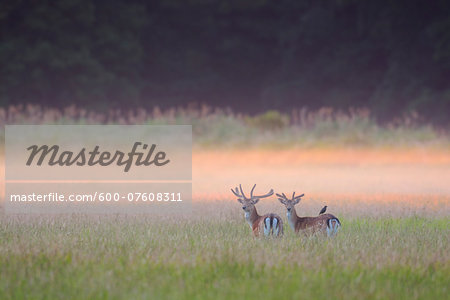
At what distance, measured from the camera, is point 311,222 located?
30.3 feet

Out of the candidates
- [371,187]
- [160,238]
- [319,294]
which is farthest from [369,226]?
[371,187]

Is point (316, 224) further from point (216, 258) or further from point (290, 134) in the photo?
point (290, 134)

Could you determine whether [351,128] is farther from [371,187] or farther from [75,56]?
[75,56]

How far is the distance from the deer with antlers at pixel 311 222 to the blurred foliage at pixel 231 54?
908 inches

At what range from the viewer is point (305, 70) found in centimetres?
3612

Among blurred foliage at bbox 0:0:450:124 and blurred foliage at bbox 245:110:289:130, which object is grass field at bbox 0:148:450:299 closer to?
blurred foliage at bbox 245:110:289:130

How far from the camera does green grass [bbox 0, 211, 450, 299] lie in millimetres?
6520

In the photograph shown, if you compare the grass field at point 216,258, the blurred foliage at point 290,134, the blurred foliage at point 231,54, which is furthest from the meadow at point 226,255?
the blurred foliage at point 231,54

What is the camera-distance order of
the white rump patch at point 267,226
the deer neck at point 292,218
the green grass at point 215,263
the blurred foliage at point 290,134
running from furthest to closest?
1. the blurred foliage at point 290,134
2. the deer neck at point 292,218
3. the white rump patch at point 267,226
4. the green grass at point 215,263

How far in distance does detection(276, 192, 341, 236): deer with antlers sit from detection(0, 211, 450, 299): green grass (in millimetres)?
135

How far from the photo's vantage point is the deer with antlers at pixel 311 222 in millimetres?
9055

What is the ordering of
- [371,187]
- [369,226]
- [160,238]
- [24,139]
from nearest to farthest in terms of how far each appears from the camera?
[160,238] < [369,226] < [371,187] < [24,139]

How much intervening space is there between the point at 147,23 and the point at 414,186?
2227 centimetres

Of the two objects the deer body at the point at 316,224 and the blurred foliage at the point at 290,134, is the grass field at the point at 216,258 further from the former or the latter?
the blurred foliage at the point at 290,134
